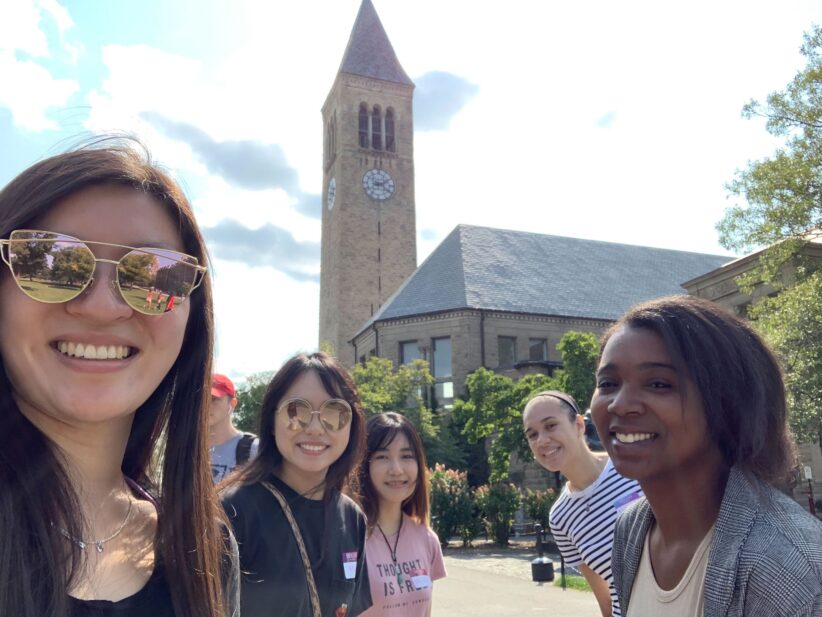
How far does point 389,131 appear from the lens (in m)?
54.0

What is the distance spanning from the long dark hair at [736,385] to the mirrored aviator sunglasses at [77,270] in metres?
1.30

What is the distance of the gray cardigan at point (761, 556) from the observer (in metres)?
1.50

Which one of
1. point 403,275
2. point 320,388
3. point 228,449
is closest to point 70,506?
point 320,388

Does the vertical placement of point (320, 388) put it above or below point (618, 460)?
above

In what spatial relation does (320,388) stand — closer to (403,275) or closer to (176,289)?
(176,289)

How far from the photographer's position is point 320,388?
3.50 m

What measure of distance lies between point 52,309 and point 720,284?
1129 inches

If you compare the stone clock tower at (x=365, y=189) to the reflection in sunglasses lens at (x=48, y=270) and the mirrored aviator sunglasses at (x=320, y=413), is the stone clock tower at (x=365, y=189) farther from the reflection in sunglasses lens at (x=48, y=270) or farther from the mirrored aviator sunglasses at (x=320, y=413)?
the reflection in sunglasses lens at (x=48, y=270)

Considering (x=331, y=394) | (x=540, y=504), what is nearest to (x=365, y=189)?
(x=540, y=504)

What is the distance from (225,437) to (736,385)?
4.65 metres

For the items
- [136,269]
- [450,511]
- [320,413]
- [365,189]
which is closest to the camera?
[136,269]

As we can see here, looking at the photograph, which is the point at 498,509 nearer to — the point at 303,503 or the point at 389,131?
the point at 303,503

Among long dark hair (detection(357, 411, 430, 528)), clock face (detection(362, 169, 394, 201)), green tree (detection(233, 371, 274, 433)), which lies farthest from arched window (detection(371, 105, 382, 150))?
long dark hair (detection(357, 411, 430, 528))

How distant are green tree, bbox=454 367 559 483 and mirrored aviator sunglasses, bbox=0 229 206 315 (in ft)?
76.3
